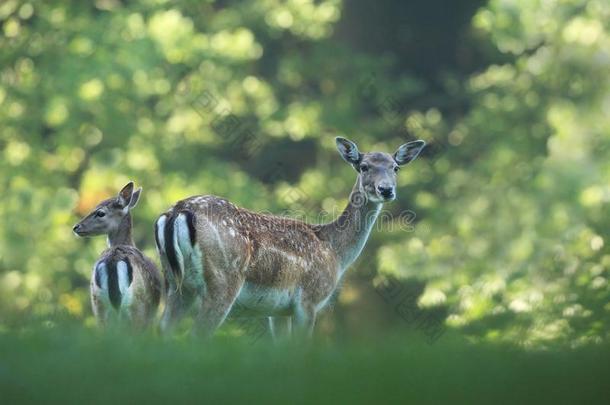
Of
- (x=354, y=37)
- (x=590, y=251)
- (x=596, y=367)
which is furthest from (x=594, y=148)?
(x=596, y=367)

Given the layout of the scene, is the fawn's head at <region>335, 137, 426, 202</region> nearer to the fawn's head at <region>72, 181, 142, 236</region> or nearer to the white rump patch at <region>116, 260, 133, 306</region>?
the fawn's head at <region>72, 181, 142, 236</region>

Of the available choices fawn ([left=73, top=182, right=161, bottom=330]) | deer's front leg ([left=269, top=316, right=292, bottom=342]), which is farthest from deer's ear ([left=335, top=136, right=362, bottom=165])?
fawn ([left=73, top=182, right=161, bottom=330])

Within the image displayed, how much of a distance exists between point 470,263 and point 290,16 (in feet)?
17.4

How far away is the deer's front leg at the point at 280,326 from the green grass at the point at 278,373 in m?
2.61

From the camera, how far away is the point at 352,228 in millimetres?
9055

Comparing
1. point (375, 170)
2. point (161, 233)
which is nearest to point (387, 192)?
point (375, 170)

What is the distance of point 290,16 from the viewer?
19.3m

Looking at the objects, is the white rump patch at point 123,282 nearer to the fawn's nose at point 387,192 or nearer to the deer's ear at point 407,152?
the fawn's nose at point 387,192

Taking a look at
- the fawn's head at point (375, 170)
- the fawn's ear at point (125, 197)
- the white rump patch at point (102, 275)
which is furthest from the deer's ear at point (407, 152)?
the white rump patch at point (102, 275)

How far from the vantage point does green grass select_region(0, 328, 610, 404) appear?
4.45 meters

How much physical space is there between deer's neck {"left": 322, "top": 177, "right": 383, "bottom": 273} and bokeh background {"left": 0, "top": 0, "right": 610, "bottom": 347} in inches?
285

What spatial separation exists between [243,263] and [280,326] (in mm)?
986

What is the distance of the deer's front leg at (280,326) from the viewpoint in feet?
27.2

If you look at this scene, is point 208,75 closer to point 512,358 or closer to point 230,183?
point 230,183
